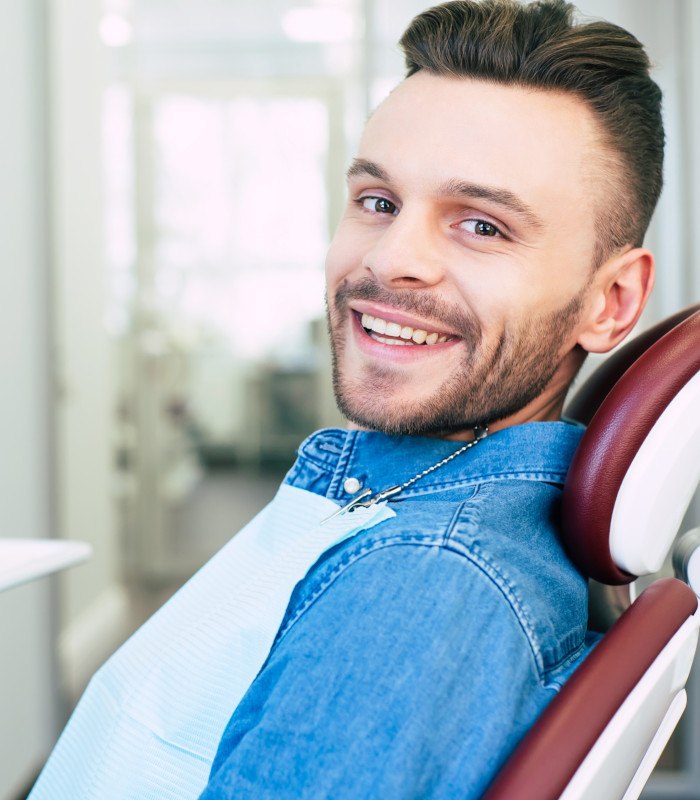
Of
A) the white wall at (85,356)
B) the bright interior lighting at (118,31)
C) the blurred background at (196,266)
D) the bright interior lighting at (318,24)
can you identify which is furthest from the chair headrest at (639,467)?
the bright interior lighting at (118,31)

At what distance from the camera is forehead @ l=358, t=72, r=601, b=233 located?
0.85 metres

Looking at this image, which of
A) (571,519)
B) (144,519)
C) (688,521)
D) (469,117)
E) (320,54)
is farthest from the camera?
(144,519)

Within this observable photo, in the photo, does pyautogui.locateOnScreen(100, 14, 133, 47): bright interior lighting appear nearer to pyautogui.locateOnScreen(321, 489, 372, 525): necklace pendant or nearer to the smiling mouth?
the smiling mouth

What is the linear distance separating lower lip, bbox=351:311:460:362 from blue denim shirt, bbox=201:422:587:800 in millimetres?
219

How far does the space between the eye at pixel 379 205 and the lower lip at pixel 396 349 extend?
0.46ft

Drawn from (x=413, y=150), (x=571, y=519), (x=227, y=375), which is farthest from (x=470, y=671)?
(x=227, y=375)

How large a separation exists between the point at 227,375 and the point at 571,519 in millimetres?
3339

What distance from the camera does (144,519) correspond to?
401cm

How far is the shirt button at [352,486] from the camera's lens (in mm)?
866

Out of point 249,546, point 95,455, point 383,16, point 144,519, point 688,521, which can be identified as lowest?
point 144,519

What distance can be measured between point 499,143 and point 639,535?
0.41 m

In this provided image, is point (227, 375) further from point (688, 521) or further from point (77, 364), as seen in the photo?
point (688, 521)

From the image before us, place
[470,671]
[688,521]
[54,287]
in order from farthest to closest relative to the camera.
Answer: [54,287], [688,521], [470,671]

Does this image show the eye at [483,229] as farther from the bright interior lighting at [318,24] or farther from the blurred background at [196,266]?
the bright interior lighting at [318,24]
